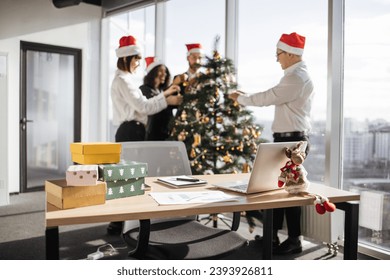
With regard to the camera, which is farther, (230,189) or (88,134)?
(88,134)

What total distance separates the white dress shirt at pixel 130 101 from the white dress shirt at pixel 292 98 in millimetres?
889

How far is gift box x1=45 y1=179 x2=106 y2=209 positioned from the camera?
1512 millimetres

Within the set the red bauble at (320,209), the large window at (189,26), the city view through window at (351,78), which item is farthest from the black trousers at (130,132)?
the red bauble at (320,209)

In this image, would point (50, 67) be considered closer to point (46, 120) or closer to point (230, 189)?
point (46, 120)

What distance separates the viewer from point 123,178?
5.66 ft

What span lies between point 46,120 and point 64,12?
156 cm

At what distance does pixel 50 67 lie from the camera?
19.7ft

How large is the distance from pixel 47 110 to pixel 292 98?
4.04 metres

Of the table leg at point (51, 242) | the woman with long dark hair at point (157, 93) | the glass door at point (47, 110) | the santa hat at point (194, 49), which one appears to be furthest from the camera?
the glass door at point (47, 110)

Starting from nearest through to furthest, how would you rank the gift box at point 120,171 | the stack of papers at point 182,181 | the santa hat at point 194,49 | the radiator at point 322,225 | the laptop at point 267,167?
the gift box at point 120,171, the laptop at point 267,167, the stack of papers at point 182,181, the radiator at point 322,225, the santa hat at point 194,49

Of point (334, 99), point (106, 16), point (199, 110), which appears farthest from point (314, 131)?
point (106, 16)

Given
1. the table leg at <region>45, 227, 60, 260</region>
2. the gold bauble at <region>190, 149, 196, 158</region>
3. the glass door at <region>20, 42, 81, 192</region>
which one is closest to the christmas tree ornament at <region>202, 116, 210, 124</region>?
the gold bauble at <region>190, 149, 196, 158</region>

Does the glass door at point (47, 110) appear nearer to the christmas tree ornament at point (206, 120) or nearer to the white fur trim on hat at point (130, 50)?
the white fur trim on hat at point (130, 50)

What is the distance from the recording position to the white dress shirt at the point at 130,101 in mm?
3521
